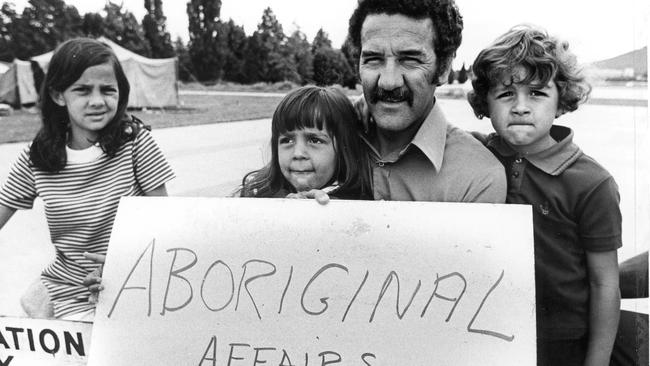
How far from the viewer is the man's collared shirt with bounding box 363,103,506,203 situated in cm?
160

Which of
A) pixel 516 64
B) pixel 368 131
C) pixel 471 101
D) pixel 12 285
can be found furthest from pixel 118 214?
pixel 516 64

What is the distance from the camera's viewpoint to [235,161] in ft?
5.99

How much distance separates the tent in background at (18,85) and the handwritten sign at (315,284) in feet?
1.58

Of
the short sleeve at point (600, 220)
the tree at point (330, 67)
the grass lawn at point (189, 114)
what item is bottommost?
the short sleeve at point (600, 220)

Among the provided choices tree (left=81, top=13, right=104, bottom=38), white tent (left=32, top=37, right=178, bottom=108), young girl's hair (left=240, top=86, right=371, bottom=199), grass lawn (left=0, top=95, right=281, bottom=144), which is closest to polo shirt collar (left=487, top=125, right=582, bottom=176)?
young girl's hair (left=240, top=86, right=371, bottom=199)

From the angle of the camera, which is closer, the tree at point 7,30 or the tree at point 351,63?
the tree at point 351,63

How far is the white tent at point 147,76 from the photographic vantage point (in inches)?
70.3

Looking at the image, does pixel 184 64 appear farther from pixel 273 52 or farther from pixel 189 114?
pixel 273 52

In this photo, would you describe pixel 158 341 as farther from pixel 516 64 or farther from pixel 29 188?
pixel 516 64

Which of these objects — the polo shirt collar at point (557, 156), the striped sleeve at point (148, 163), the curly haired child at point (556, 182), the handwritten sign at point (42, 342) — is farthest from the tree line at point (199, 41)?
the handwritten sign at point (42, 342)

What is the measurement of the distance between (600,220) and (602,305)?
0.78ft

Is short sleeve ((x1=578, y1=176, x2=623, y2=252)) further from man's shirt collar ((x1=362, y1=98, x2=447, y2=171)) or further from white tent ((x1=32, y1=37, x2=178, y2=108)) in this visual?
white tent ((x1=32, y1=37, x2=178, y2=108))

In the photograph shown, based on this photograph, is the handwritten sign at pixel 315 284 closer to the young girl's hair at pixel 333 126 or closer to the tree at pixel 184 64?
the young girl's hair at pixel 333 126

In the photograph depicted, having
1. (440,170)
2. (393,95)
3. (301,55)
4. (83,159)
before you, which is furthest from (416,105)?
(83,159)
